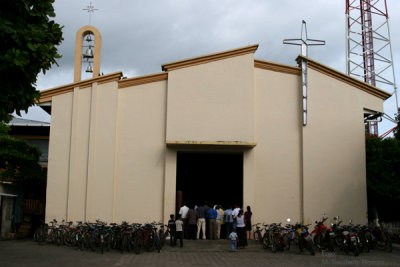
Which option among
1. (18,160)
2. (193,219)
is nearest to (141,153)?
(193,219)

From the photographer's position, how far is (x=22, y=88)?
8633 millimetres

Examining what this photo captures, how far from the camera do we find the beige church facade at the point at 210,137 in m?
19.1

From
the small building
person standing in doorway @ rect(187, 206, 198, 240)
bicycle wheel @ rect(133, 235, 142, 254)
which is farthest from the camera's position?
the small building

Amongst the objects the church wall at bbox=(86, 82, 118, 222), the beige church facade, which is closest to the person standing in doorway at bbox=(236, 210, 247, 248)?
the beige church facade

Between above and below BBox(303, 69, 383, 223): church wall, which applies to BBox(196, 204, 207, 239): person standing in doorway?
below

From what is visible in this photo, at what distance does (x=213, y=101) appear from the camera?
19469 millimetres

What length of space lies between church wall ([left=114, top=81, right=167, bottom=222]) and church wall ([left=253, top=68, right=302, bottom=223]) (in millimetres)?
4278

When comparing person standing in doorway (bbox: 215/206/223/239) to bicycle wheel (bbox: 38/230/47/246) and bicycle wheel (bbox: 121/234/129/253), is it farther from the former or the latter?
bicycle wheel (bbox: 38/230/47/246)

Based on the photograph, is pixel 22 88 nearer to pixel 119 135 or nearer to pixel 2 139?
pixel 119 135

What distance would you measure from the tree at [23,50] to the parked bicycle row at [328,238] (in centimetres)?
998

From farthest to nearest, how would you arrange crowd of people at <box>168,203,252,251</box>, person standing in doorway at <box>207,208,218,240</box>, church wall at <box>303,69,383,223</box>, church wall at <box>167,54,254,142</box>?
church wall at <box>303,69,383,223</box>, church wall at <box>167,54,254,142</box>, person standing in doorway at <box>207,208,218,240</box>, crowd of people at <box>168,203,252,251</box>

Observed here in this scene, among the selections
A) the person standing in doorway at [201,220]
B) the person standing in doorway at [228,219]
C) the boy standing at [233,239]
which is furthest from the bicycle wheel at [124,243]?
the person standing in doorway at [228,219]

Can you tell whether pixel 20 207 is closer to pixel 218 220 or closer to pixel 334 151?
pixel 218 220

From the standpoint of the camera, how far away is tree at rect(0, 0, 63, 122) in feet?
26.8
